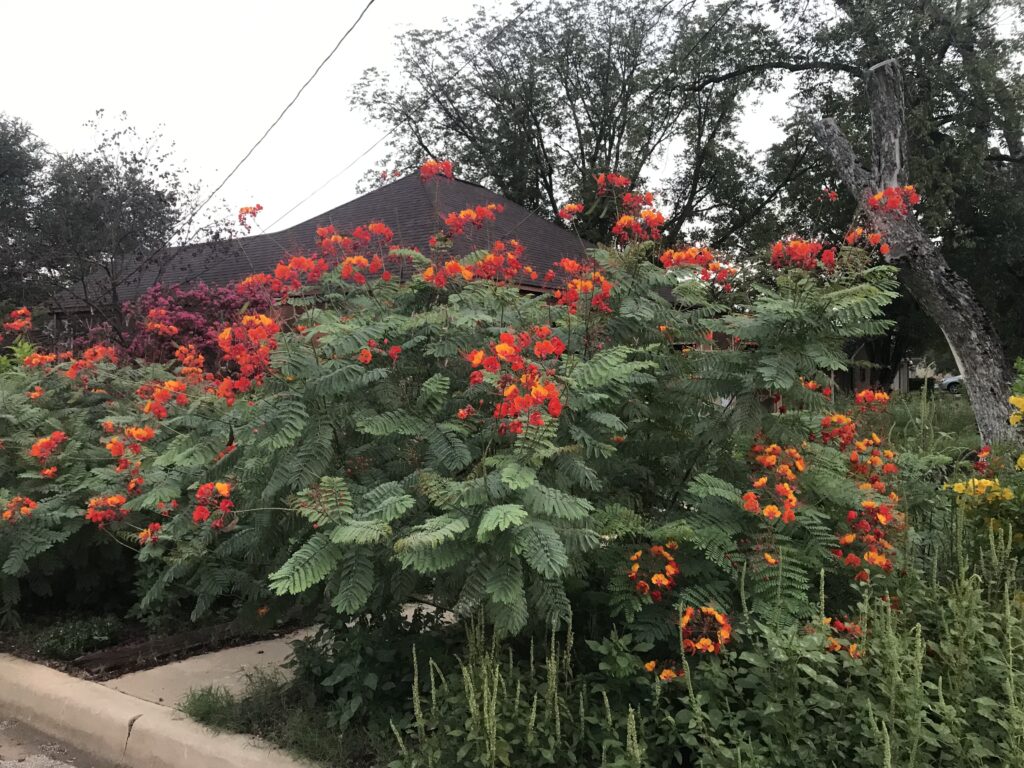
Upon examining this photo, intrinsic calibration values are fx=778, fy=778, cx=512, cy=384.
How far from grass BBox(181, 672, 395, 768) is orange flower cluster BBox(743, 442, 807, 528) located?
1.74 metres

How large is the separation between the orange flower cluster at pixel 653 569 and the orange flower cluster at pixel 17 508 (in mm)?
3551

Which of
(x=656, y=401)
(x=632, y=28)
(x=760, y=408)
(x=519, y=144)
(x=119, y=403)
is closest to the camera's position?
(x=760, y=408)

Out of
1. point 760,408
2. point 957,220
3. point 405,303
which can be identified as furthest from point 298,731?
point 957,220

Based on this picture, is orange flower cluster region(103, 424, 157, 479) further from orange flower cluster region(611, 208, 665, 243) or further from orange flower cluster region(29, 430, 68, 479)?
orange flower cluster region(611, 208, 665, 243)

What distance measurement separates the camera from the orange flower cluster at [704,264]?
3500 mm

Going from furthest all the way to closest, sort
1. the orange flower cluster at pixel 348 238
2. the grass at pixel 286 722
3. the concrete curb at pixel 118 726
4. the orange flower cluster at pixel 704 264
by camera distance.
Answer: the orange flower cluster at pixel 348 238, the orange flower cluster at pixel 704 264, the concrete curb at pixel 118 726, the grass at pixel 286 722

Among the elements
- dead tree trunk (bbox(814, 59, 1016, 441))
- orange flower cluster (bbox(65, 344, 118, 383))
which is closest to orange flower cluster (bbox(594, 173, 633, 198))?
orange flower cluster (bbox(65, 344, 118, 383))

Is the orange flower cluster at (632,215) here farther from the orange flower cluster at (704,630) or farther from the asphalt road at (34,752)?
the asphalt road at (34,752)

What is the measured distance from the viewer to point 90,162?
12398mm

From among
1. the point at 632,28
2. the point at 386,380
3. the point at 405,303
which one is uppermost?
the point at 632,28

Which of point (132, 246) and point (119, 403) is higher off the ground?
point (132, 246)

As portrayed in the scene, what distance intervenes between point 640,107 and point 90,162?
13.7m

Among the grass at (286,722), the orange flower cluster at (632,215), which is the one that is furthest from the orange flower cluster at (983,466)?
the grass at (286,722)

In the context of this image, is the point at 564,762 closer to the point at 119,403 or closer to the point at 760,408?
the point at 760,408
